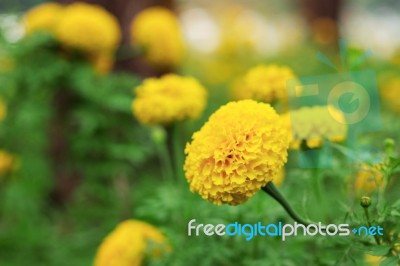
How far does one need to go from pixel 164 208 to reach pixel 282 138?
54 centimetres

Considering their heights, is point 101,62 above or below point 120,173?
above

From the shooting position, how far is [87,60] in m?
2.19

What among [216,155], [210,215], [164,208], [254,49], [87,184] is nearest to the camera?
[216,155]

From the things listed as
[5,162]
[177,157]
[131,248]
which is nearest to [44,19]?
[5,162]

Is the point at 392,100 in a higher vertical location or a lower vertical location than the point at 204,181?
higher

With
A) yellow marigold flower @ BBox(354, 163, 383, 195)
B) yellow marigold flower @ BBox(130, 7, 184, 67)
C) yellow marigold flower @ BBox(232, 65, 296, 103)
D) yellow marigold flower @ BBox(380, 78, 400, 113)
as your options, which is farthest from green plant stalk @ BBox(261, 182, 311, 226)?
yellow marigold flower @ BBox(380, 78, 400, 113)

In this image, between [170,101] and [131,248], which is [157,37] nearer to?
[170,101]

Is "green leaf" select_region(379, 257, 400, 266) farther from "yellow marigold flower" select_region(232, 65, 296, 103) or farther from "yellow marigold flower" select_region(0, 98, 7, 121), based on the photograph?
"yellow marigold flower" select_region(0, 98, 7, 121)

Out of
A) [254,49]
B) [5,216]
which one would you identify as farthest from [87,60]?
[254,49]

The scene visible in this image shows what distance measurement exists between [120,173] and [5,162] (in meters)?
0.41

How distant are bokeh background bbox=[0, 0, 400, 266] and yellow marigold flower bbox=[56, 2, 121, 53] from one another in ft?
0.10

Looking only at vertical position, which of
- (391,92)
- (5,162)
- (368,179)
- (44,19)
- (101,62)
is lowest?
(368,179)

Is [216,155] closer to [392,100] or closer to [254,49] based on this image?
[392,100]

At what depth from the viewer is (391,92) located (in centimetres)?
297
